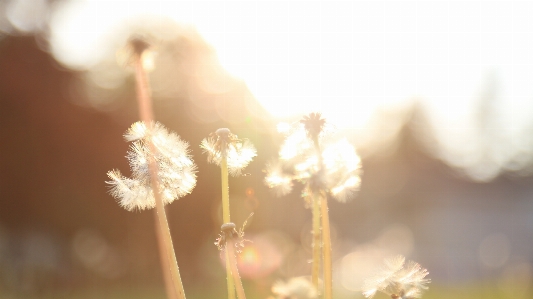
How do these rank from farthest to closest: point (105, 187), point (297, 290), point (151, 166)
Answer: point (105, 187) < point (151, 166) < point (297, 290)

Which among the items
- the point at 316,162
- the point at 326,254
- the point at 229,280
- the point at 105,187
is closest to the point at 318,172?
the point at 316,162

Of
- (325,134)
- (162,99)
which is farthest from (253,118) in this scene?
(325,134)

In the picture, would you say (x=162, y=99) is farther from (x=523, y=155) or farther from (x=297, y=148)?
(x=523, y=155)

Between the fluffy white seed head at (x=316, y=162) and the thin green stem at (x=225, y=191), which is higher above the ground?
the fluffy white seed head at (x=316, y=162)

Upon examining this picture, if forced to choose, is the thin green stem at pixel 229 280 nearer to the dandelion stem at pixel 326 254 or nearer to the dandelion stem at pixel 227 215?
the dandelion stem at pixel 227 215

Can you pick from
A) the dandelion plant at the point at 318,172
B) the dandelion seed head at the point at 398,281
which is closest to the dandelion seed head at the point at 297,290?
the dandelion plant at the point at 318,172

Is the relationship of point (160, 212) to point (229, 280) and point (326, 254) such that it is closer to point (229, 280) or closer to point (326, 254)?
point (229, 280)

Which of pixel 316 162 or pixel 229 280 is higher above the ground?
pixel 316 162
